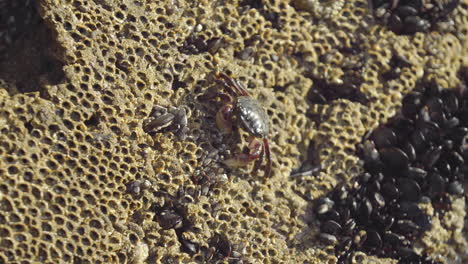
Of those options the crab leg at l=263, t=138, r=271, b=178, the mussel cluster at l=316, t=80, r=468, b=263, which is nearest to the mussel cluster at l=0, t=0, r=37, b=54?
the crab leg at l=263, t=138, r=271, b=178

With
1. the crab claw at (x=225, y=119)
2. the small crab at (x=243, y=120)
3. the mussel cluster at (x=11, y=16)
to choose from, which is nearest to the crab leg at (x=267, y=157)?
the small crab at (x=243, y=120)

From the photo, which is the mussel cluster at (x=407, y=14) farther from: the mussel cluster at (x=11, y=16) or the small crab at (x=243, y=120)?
the mussel cluster at (x=11, y=16)

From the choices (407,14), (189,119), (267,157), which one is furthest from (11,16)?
(407,14)

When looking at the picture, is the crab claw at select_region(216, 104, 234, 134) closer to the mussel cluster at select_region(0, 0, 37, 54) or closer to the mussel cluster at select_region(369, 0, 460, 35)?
the mussel cluster at select_region(0, 0, 37, 54)

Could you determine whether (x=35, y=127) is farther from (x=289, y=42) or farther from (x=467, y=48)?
(x=467, y=48)

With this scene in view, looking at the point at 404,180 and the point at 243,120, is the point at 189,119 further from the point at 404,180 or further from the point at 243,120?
the point at 404,180

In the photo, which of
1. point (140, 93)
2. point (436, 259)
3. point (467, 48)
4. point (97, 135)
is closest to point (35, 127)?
point (97, 135)
